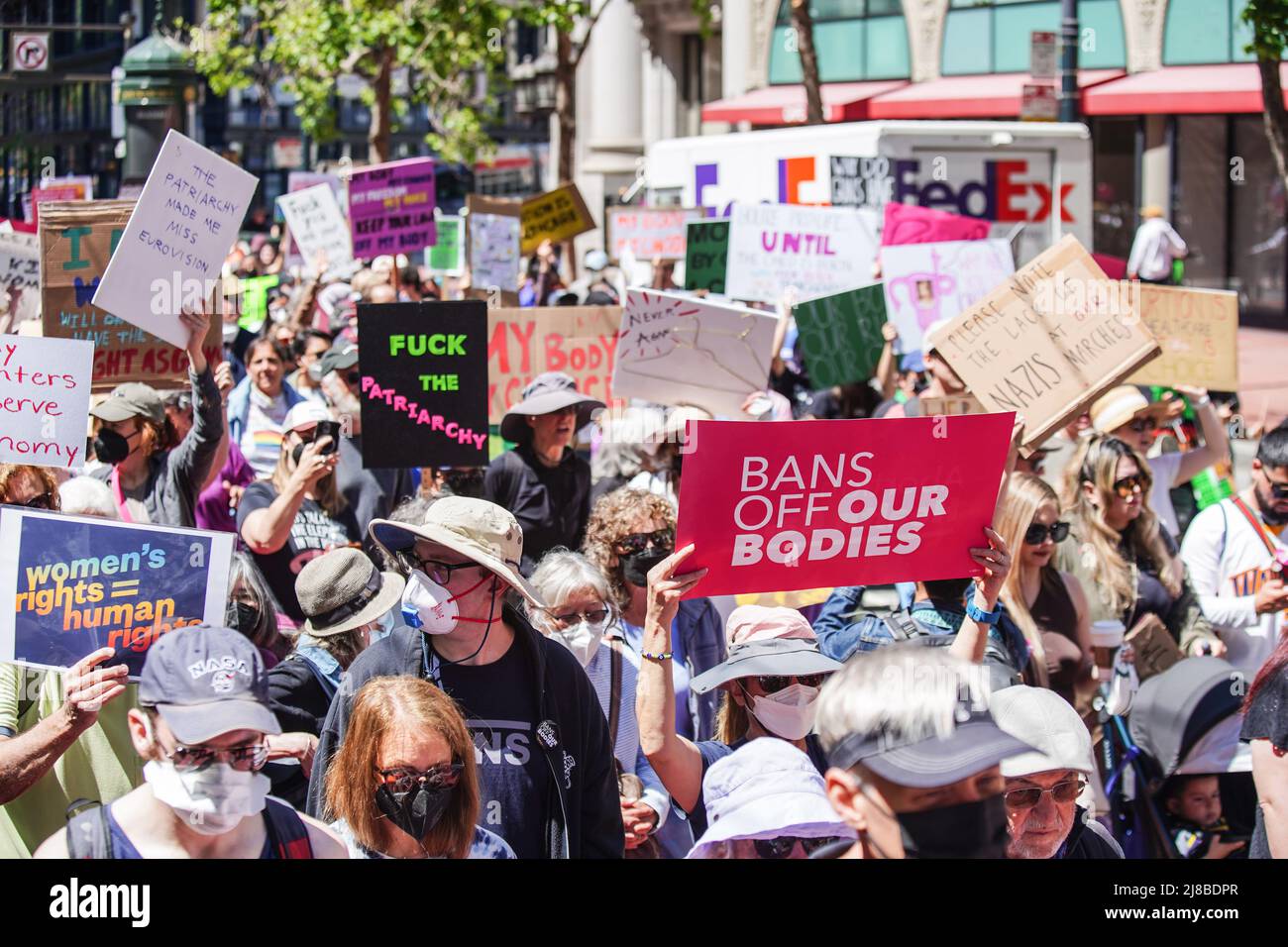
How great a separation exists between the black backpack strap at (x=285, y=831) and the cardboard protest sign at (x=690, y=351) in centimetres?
423

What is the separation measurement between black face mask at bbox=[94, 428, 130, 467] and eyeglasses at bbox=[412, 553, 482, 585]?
8.25 feet

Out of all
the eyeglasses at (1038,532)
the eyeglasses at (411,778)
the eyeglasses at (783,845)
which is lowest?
the eyeglasses at (783,845)

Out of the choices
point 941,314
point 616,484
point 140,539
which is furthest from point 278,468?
point 941,314

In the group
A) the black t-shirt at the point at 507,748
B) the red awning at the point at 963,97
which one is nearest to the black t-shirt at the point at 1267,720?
the black t-shirt at the point at 507,748

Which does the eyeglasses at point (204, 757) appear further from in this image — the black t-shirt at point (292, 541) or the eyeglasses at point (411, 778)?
the black t-shirt at point (292, 541)

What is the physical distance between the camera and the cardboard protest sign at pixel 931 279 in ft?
31.9

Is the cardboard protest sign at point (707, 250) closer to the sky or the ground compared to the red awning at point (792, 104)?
closer to the ground

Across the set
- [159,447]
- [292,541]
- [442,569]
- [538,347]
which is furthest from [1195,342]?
[442,569]

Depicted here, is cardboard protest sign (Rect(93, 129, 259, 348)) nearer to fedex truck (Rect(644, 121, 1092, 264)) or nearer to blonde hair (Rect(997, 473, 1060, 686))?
blonde hair (Rect(997, 473, 1060, 686))

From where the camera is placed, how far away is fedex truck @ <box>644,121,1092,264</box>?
1237 cm

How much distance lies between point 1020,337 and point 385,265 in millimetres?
7295

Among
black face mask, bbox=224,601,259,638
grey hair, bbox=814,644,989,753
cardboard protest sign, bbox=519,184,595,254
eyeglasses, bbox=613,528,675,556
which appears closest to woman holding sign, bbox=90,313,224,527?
black face mask, bbox=224,601,259,638

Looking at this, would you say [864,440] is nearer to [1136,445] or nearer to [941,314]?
[1136,445]

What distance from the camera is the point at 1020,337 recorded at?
583 centimetres
